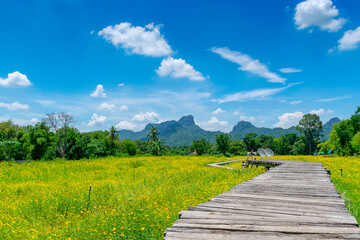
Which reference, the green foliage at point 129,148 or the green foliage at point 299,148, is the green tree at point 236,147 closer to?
the green foliage at point 299,148

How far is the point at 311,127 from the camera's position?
256 ft

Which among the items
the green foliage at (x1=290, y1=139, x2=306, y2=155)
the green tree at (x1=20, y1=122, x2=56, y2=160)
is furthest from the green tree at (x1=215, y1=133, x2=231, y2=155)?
the green foliage at (x1=290, y1=139, x2=306, y2=155)

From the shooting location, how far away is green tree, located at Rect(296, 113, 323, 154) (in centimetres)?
7812

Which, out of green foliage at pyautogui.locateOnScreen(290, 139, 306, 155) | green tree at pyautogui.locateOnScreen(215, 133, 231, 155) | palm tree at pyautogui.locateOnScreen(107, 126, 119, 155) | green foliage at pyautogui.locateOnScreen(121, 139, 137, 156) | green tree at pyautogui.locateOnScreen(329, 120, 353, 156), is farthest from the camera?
green foliage at pyautogui.locateOnScreen(121, 139, 137, 156)

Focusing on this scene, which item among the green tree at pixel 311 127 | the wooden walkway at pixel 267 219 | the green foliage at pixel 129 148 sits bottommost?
the green foliage at pixel 129 148

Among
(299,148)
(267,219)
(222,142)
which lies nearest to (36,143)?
(222,142)

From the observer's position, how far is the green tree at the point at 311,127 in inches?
3076

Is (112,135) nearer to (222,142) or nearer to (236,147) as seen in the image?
(222,142)

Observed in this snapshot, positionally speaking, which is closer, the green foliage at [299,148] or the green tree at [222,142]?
the green tree at [222,142]

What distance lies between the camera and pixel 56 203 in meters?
8.70

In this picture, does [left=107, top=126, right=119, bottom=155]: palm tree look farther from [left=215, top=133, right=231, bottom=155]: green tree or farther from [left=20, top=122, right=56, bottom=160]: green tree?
[left=215, top=133, right=231, bottom=155]: green tree

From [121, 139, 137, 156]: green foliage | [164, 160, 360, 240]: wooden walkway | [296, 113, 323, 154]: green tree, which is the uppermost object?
[296, 113, 323, 154]: green tree

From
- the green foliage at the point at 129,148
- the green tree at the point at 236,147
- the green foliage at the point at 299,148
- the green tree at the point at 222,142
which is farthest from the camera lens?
the green foliage at the point at 129,148

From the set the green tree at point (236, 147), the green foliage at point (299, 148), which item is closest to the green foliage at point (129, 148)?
the green tree at point (236, 147)
